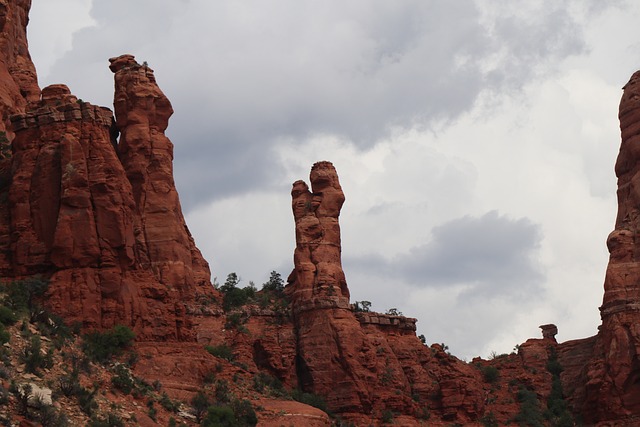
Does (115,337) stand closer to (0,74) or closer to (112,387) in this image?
(112,387)

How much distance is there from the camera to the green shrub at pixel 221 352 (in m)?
88.5

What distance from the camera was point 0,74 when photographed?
96.3 metres

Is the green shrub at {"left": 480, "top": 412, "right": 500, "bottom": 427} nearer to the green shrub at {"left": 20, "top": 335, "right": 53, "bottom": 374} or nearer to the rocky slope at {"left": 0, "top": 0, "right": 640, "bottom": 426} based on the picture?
the rocky slope at {"left": 0, "top": 0, "right": 640, "bottom": 426}

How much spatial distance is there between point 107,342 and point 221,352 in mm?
13622

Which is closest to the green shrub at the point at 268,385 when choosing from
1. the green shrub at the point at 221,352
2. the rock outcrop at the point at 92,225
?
the green shrub at the point at 221,352

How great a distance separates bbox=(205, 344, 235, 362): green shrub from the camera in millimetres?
88475

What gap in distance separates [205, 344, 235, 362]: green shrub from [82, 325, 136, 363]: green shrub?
11142 mm

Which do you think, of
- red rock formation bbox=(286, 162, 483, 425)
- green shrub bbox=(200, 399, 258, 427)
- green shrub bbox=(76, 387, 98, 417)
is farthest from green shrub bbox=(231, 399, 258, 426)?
red rock formation bbox=(286, 162, 483, 425)

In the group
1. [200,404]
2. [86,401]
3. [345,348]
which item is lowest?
[86,401]

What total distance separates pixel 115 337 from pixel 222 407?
6.56m

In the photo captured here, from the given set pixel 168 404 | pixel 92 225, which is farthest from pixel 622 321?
pixel 92 225

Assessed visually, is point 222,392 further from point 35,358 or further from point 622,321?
point 622,321

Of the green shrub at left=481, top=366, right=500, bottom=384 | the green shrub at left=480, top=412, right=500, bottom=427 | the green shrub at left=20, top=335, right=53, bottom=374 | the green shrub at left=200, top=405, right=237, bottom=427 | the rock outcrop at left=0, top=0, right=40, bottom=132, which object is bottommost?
the green shrub at left=200, top=405, right=237, bottom=427

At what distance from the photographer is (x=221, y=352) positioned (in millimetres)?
89000
